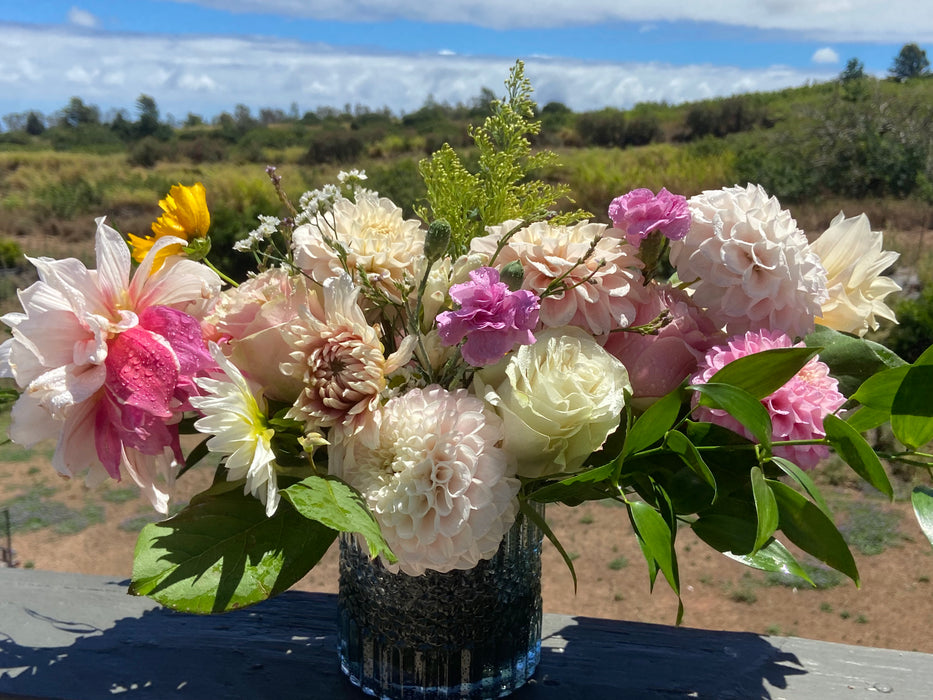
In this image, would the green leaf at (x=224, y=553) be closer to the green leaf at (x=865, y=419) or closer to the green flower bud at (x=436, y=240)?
the green flower bud at (x=436, y=240)

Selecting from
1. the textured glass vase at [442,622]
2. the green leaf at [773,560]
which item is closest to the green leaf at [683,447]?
the green leaf at [773,560]

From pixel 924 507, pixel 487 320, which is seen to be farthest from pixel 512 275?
pixel 924 507

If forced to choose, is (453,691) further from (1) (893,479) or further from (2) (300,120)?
(2) (300,120)

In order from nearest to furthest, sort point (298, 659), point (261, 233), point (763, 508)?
point (763, 508)
point (261, 233)
point (298, 659)

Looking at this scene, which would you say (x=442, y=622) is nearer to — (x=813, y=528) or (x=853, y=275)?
(x=813, y=528)

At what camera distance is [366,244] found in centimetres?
71

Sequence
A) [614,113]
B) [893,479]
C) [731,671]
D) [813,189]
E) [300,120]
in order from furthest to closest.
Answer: [300,120] → [614,113] → [813,189] → [893,479] → [731,671]

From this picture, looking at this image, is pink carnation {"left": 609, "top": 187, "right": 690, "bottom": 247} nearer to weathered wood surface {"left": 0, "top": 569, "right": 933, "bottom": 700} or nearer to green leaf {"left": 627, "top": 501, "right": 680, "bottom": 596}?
green leaf {"left": 627, "top": 501, "right": 680, "bottom": 596}

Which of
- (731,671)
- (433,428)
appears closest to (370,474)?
(433,428)

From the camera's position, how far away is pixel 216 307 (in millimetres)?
740

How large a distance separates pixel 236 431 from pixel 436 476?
16cm

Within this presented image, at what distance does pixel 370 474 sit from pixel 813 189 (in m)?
12.4

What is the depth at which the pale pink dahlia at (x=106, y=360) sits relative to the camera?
0.63 m

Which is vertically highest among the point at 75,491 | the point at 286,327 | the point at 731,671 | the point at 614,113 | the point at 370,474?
the point at 614,113
